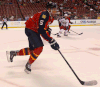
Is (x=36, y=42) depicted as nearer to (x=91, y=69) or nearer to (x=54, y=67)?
(x=54, y=67)

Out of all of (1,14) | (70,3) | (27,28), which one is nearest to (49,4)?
(27,28)

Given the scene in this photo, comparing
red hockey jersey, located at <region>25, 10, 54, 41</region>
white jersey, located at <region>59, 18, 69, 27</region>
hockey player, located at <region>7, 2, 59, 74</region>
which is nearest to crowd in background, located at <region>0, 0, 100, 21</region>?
white jersey, located at <region>59, 18, 69, 27</region>

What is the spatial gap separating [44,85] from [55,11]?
0.94m

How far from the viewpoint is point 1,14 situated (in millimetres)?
12195

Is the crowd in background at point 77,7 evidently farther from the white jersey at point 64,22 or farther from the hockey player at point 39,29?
the hockey player at point 39,29

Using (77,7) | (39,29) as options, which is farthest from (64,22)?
(77,7)

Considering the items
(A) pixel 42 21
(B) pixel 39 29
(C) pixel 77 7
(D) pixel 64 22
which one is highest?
(A) pixel 42 21

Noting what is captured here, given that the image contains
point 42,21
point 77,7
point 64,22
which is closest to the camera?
point 42,21

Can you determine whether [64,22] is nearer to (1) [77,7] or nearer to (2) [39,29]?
(2) [39,29]

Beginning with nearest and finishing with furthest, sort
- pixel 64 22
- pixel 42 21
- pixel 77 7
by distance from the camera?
pixel 42 21
pixel 64 22
pixel 77 7

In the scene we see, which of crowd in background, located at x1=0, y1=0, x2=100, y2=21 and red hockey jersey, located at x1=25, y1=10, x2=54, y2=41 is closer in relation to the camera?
red hockey jersey, located at x1=25, y1=10, x2=54, y2=41

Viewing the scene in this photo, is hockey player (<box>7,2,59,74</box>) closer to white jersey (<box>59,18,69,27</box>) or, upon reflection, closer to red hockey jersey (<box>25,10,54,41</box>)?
red hockey jersey (<box>25,10,54,41</box>)

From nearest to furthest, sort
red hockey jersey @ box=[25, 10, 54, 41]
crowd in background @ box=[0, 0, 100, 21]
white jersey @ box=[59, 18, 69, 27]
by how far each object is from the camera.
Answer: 1. red hockey jersey @ box=[25, 10, 54, 41]
2. white jersey @ box=[59, 18, 69, 27]
3. crowd in background @ box=[0, 0, 100, 21]

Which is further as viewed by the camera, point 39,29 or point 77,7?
point 77,7
